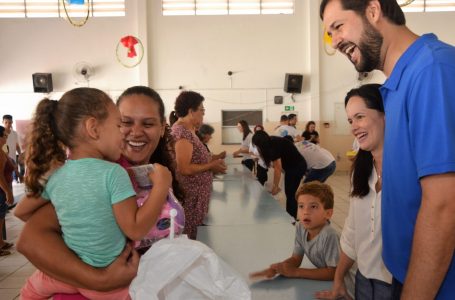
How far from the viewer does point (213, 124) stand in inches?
486

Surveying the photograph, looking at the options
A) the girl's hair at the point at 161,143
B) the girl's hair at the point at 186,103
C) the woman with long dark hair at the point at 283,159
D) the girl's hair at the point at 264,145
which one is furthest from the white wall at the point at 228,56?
the girl's hair at the point at 161,143

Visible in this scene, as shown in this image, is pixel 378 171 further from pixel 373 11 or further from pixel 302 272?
pixel 373 11

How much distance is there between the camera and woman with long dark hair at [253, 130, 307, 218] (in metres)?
5.44

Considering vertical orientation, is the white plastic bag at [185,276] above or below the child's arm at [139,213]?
below

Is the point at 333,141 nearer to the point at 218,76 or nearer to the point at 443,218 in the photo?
the point at 218,76

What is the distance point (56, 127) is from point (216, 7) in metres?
11.8

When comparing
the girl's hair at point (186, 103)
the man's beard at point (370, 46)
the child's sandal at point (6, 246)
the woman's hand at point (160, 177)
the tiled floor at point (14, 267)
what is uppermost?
the man's beard at point (370, 46)

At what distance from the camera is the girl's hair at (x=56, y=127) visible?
3.85 ft

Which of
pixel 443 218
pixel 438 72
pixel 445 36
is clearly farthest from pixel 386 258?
pixel 445 36

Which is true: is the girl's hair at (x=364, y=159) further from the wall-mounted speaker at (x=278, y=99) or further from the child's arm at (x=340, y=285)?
A: the wall-mounted speaker at (x=278, y=99)

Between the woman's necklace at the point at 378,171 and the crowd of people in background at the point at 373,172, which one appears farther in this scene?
the woman's necklace at the point at 378,171

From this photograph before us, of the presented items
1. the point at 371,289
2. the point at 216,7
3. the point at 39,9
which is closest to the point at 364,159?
the point at 371,289

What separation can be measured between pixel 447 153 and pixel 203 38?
11807 mm

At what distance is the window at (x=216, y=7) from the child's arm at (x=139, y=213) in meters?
11.8
